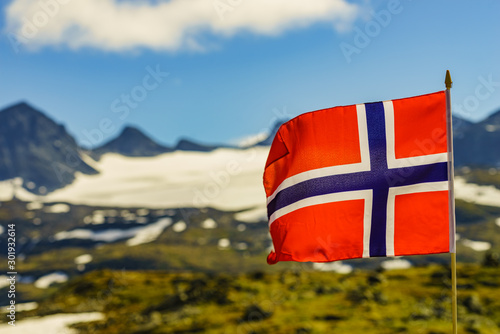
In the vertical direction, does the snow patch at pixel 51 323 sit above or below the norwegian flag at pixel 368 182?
below

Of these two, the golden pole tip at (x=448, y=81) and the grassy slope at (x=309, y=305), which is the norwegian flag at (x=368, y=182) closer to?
the golden pole tip at (x=448, y=81)

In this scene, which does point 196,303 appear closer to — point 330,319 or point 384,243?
point 330,319

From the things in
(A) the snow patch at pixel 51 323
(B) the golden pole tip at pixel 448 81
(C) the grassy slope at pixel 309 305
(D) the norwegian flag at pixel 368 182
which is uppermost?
(B) the golden pole tip at pixel 448 81

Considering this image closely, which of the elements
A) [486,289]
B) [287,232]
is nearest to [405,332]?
[486,289]

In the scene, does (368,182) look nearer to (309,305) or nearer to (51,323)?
(309,305)

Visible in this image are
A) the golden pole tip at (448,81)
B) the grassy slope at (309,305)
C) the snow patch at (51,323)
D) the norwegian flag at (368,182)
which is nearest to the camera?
the golden pole tip at (448,81)

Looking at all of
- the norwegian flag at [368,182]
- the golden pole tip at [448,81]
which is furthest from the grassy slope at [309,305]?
the golden pole tip at [448,81]
